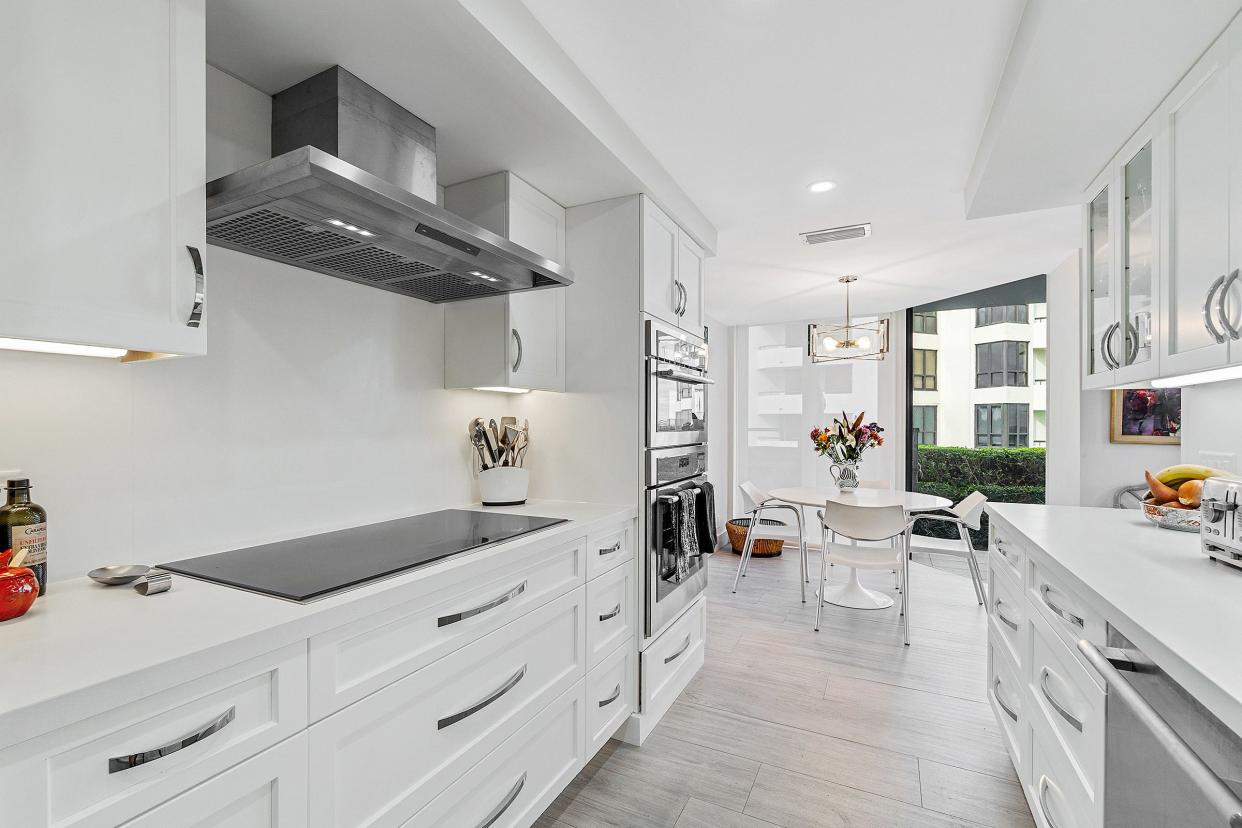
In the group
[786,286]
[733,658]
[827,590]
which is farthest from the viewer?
[786,286]

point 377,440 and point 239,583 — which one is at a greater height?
point 377,440

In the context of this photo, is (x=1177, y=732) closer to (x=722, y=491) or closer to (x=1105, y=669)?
(x=1105, y=669)

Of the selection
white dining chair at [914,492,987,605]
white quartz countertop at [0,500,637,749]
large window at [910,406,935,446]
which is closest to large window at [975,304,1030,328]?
large window at [910,406,935,446]

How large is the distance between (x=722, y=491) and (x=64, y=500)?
17.5ft

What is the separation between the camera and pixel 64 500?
46.8 inches

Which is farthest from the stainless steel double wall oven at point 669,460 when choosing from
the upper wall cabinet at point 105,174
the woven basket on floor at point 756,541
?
the woven basket on floor at point 756,541

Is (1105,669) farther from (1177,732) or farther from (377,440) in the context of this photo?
(377,440)

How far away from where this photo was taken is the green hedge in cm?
474

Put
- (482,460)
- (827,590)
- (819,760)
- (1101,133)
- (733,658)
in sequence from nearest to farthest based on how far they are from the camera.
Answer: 1. (1101,133)
2. (819,760)
3. (482,460)
4. (733,658)
5. (827,590)

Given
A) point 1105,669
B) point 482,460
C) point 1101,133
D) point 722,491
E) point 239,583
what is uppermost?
point 1101,133

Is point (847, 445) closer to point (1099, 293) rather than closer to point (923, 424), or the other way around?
point (923, 424)

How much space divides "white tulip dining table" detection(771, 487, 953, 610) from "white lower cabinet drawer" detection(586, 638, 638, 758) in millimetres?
2014

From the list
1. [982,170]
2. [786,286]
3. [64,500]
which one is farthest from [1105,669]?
[786,286]

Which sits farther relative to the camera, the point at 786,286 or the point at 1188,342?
the point at 786,286
